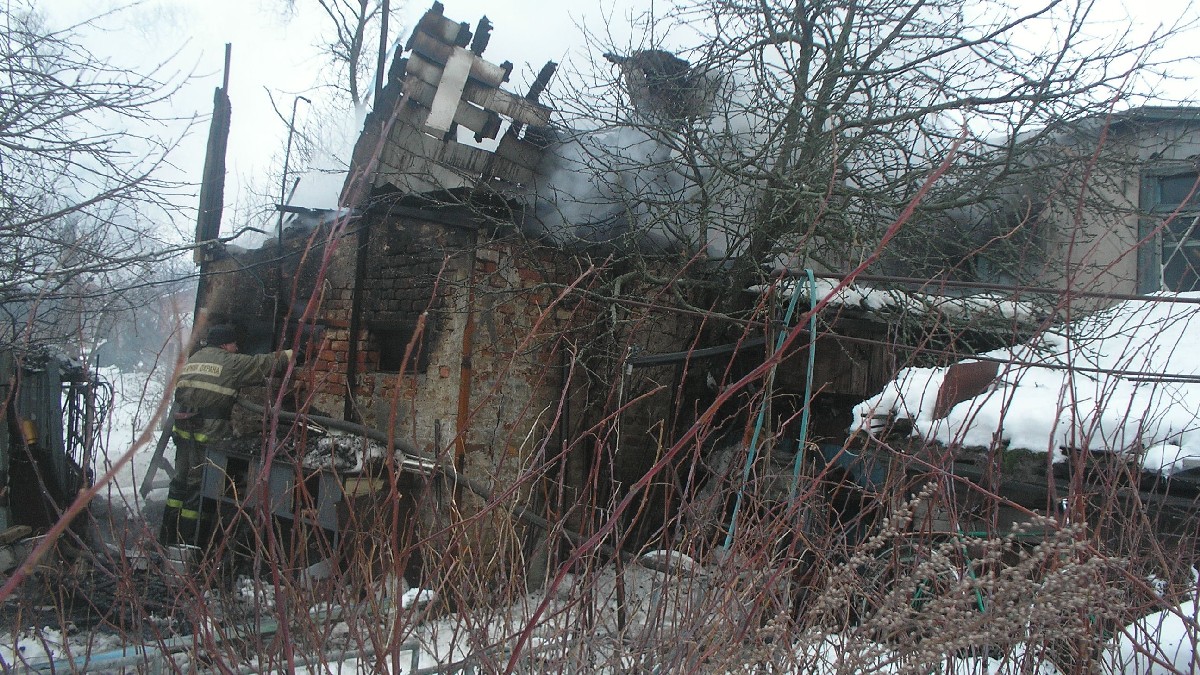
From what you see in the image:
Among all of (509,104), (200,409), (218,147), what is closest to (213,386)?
(200,409)

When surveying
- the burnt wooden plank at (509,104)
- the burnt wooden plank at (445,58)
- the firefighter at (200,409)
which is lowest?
the firefighter at (200,409)

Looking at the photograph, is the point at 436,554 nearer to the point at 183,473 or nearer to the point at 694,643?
the point at 694,643

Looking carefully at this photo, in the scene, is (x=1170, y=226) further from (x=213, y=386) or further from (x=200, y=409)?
(x=200, y=409)

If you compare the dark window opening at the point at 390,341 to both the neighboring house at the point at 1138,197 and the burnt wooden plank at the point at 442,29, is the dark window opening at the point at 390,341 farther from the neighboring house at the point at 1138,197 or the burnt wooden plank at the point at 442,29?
the neighboring house at the point at 1138,197

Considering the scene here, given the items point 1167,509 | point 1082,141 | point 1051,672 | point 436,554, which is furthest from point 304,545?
point 1082,141

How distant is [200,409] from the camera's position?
6.98 m

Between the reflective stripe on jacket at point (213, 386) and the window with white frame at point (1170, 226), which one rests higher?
the window with white frame at point (1170, 226)

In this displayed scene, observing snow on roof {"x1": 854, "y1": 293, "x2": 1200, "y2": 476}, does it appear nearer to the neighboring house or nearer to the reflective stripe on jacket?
the neighboring house

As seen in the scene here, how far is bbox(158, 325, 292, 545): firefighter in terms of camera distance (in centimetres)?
689

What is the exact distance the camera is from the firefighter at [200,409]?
6.89 m

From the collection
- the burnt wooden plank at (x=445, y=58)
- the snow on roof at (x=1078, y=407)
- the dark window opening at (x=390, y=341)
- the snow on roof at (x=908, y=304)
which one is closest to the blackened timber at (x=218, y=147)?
the dark window opening at (x=390, y=341)

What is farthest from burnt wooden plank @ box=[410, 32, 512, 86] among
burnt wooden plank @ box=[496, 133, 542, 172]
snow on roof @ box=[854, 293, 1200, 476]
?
snow on roof @ box=[854, 293, 1200, 476]

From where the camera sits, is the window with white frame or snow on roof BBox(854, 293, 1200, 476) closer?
snow on roof BBox(854, 293, 1200, 476)

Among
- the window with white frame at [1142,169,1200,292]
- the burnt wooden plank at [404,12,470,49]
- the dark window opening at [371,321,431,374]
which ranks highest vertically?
the burnt wooden plank at [404,12,470,49]
